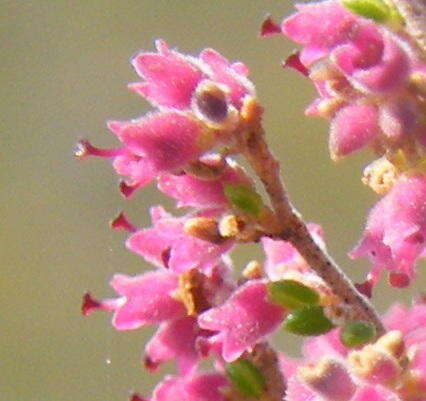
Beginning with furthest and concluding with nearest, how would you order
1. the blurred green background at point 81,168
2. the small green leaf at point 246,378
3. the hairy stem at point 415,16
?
the blurred green background at point 81,168, the small green leaf at point 246,378, the hairy stem at point 415,16

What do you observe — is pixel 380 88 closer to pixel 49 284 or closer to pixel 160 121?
pixel 160 121

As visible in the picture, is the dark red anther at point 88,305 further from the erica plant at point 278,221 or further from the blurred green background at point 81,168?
the blurred green background at point 81,168

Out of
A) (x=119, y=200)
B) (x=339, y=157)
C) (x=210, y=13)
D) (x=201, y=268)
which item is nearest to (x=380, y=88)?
(x=339, y=157)

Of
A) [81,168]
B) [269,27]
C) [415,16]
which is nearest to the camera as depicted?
[415,16]

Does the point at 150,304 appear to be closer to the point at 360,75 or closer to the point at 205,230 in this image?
the point at 205,230

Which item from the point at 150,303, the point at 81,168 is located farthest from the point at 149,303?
the point at 81,168

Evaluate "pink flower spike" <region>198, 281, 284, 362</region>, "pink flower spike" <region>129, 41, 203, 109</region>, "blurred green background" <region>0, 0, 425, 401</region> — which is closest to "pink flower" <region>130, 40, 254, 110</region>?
"pink flower spike" <region>129, 41, 203, 109</region>

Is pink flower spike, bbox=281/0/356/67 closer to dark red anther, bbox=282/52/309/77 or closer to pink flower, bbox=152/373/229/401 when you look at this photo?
dark red anther, bbox=282/52/309/77

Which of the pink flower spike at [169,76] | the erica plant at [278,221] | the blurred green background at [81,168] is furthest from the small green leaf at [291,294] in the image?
the blurred green background at [81,168]
